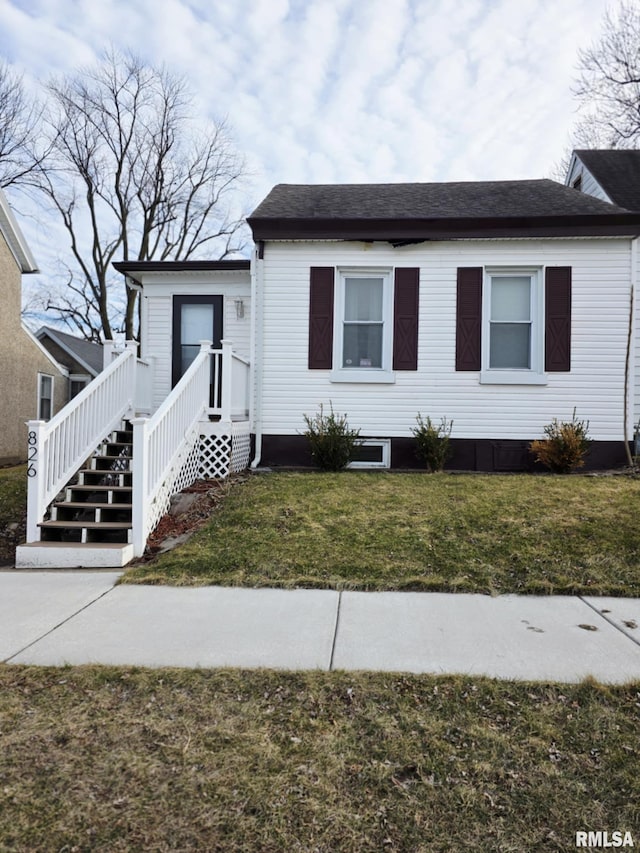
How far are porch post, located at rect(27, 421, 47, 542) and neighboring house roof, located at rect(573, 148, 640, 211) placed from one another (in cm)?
1068

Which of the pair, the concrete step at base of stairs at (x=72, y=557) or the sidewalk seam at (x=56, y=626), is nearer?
the sidewalk seam at (x=56, y=626)

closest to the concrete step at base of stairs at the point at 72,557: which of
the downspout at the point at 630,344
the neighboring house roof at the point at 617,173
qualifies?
the downspout at the point at 630,344

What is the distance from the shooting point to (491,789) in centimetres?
199

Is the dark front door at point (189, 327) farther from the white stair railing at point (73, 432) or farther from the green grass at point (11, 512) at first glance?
the green grass at point (11, 512)

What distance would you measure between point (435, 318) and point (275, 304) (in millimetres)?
2649

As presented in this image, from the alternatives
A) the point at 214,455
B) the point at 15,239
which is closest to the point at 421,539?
the point at 214,455

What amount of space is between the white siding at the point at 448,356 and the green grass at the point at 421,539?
1.82m

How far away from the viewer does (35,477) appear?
17.6 ft

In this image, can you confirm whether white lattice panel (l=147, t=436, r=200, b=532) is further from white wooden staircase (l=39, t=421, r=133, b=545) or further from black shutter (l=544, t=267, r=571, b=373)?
black shutter (l=544, t=267, r=571, b=373)

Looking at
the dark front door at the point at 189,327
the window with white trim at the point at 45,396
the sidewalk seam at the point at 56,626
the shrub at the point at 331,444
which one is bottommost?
the sidewalk seam at the point at 56,626

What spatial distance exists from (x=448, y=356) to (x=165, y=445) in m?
4.82

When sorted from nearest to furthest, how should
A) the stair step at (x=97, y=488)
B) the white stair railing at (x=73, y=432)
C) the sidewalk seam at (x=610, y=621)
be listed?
the sidewalk seam at (x=610, y=621)
the white stair railing at (x=73, y=432)
the stair step at (x=97, y=488)

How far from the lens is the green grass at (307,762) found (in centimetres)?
179

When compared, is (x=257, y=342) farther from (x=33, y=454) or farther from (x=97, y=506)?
(x=33, y=454)
